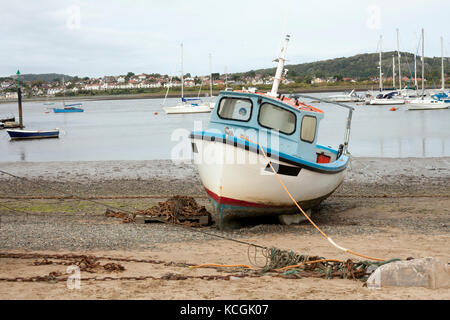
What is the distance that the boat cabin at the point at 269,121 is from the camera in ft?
34.8

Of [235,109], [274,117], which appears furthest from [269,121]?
[235,109]

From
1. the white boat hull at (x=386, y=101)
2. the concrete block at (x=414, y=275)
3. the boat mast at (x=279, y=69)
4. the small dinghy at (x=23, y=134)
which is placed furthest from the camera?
the white boat hull at (x=386, y=101)

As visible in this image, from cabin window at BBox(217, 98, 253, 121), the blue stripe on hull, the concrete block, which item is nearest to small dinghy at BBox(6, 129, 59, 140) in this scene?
the blue stripe on hull

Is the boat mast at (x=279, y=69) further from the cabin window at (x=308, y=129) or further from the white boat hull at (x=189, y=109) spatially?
the white boat hull at (x=189, y=109)

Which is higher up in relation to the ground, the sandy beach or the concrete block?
the concrete block

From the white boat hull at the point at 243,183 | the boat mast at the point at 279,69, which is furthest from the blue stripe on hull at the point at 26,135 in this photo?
the white boat hull at the point at 243,183

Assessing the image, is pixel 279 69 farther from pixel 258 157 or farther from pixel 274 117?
pixel 258 157

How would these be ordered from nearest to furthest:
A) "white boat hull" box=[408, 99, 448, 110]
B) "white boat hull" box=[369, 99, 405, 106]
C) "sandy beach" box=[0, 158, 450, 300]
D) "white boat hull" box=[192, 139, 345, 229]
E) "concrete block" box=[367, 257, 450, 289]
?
"concrete block" box=[367, 257, 450, 289]
"sandy beach" box=[0, 158, 450, 300]
"white boat hull" box=[192, 139, 345, 229]
"white boat hull" box=[408, 99, 448, 110]
"white boat hull" box=[369, 99, 405, 106]

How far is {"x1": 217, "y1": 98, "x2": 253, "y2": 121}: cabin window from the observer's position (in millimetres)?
10758

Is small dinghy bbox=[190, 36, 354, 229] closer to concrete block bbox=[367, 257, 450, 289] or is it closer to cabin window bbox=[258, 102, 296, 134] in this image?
cabin window bbox=[258, 102, 296, 134]

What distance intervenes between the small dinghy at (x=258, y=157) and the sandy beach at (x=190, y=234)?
400mm

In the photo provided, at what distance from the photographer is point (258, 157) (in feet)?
31.8

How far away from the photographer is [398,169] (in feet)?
65.5
